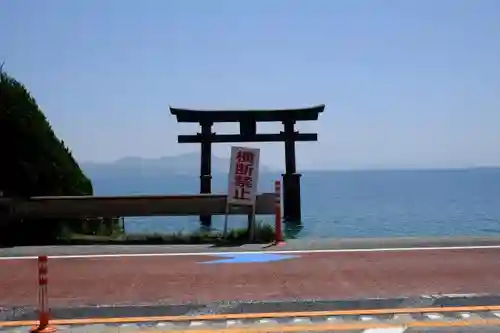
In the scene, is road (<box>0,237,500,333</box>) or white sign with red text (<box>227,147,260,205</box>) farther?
white sign with red text (<box>227,147,260,205</box>)

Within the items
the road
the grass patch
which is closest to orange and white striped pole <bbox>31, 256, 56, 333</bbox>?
the road

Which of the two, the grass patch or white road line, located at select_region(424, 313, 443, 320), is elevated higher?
the grass patch

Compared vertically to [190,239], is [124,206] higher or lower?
higher

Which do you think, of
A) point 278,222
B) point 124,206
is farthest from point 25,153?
point 278,222

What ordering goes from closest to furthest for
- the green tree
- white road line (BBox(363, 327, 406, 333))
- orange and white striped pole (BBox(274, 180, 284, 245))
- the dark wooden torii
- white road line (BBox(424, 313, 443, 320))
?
white road line (BBox(363, 327, 406, 333)) → white road line (BBox(424, 313, 443, 320)) → orange and white striped pole (BBox(274, 180, 284, 245)) → the green tree → the dark wooden torii

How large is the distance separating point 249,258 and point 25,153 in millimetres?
6375

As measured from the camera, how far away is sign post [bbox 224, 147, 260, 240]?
1352 cm

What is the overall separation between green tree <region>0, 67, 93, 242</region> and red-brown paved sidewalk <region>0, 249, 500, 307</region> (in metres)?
3.66

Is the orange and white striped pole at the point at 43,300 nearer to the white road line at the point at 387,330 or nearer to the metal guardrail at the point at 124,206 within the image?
the white road line at the point at 387,330

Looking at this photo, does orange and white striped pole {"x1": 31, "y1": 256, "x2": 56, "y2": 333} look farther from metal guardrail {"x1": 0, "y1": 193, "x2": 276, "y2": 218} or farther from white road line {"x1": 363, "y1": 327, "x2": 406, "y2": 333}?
metal guardrail {"x1": 0, "y1": 193, "x2": 276, "y2": 218}

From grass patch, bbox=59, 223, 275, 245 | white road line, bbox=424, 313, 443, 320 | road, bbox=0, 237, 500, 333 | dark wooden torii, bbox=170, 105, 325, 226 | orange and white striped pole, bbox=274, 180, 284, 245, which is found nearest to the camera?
white road line, bbox=424, 313, 443, 320

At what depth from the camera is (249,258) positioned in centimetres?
1109

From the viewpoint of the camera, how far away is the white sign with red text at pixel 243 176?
13.5 metres

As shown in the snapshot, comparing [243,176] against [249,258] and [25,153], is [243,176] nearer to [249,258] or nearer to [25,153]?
[249,258]
